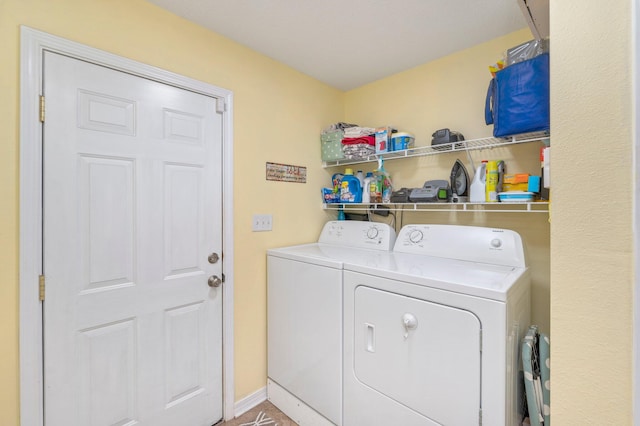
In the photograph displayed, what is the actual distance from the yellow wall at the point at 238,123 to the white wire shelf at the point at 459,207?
28 centimetres

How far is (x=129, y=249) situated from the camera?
4.75 feet

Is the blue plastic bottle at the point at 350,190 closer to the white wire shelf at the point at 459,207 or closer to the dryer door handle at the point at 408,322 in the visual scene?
the white wire shelf at the point at 459,207

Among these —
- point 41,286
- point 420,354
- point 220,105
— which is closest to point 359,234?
point 420,354

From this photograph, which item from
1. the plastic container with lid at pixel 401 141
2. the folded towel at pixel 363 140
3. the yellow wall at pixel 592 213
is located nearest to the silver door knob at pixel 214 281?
the folded towel at pixel 363 140

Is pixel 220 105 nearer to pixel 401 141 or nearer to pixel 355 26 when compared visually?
pixel 355 26

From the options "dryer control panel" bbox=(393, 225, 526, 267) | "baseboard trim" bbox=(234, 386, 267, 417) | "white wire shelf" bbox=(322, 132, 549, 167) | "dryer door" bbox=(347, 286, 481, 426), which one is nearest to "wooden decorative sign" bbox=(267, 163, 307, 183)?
"white wire shelf" bbox=(322, 132, 549, 167)

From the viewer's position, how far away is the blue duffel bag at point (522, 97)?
134cm

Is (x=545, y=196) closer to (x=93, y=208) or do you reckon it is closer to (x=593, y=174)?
(x=593, y=174)

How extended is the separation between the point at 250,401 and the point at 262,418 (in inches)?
5.7

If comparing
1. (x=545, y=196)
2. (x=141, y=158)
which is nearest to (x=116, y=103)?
(x=141, y=158)

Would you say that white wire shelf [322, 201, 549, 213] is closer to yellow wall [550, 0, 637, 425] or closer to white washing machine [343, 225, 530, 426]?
white washing machine [343, 225, 530, 426]

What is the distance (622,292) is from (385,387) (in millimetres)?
1036

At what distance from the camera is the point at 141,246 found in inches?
58.2

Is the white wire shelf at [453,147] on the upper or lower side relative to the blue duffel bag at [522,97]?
lower
